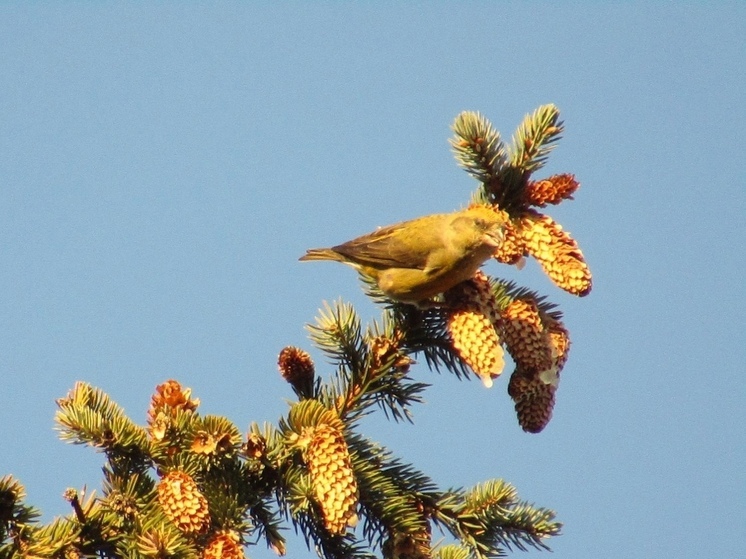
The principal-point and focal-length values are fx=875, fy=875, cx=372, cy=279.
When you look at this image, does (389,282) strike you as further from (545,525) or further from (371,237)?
(545,525)

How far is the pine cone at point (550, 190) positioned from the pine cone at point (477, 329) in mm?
423

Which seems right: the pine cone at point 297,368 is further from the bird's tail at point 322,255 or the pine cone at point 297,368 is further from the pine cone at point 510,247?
the bird's tail at point 322,255

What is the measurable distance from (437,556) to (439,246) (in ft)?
5.54

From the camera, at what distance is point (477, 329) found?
3.45 m

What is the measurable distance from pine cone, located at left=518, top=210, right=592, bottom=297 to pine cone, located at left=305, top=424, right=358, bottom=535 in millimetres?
1145

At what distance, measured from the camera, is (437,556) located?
309cm

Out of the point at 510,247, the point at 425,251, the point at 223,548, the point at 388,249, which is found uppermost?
the point at 388,249

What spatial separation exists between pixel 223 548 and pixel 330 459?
437 millimetres

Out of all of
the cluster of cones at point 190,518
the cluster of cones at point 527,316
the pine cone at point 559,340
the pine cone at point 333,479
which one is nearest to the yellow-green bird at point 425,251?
the cluster of cones at point 527,316

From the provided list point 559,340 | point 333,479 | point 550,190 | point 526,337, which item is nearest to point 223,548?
point 333,479

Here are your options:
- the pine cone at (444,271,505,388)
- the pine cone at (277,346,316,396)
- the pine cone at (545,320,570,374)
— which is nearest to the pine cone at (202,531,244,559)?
the pine cone at (277,346,316,396)

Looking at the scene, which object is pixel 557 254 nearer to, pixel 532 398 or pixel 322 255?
pixel 532 398

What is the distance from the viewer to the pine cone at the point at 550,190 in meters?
3.60

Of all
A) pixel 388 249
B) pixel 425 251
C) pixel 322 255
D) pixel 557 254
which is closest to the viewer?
pixel 557 254
